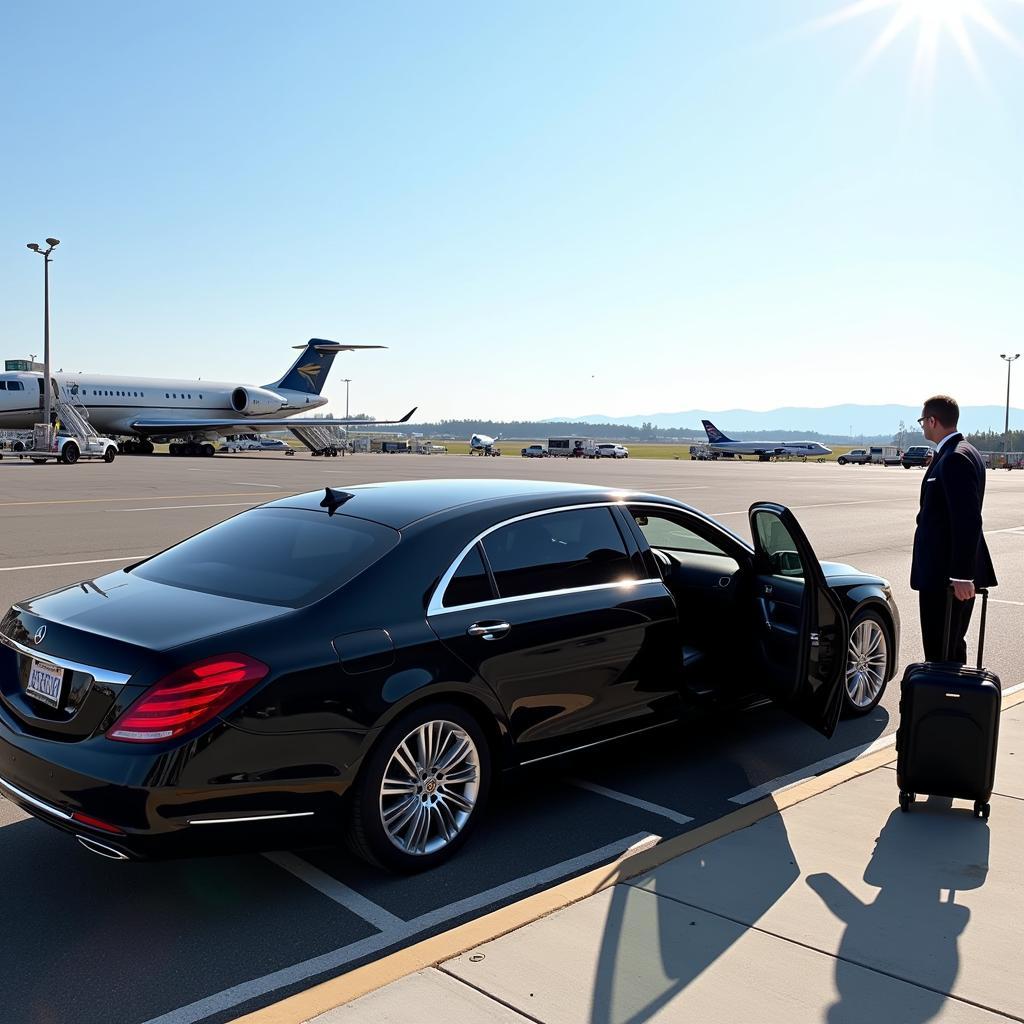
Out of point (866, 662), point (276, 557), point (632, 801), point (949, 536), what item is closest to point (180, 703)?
point (276, 557)

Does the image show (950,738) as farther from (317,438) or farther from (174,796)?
(317,438)

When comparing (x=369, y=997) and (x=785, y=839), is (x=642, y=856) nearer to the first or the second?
(x=785, y=839)

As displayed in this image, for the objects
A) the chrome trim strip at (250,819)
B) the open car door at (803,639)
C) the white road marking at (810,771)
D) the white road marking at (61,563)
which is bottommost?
the white road marking at (810,771)

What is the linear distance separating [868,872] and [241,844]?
2.34 m

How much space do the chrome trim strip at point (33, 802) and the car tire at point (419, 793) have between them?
3.32ft

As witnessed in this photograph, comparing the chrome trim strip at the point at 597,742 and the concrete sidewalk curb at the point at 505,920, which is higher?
the chrome trim strip at the point at 597,742

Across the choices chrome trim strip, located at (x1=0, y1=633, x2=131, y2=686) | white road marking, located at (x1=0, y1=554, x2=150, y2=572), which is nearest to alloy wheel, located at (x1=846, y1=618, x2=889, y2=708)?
chrome trim strip, located at (x1=0, y1=633, x2=131, y2=686)

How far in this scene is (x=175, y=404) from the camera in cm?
5722

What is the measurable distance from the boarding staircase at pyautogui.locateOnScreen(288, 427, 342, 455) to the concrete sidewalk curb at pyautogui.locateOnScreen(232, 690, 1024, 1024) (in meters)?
63.3

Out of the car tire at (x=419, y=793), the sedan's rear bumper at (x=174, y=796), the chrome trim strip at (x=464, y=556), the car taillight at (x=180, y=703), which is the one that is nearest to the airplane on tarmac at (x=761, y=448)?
the chrome trim strip at (x=464, y=556)

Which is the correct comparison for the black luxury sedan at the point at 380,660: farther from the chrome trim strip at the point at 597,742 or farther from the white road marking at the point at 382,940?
the white road marking at the point at 382,940

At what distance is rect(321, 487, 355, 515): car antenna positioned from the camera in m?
4.93

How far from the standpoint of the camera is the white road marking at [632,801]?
471 cm

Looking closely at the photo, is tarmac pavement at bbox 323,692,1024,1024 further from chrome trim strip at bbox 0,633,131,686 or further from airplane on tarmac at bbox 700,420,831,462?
airplane on tarmac at bbox 700,420,831,462
